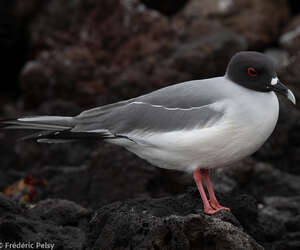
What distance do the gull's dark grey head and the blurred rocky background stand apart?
132 centimetres

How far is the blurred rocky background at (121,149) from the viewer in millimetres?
6145

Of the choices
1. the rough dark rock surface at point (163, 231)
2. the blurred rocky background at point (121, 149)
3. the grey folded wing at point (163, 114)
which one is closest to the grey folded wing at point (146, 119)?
the grey folded wing at point (163, 114)

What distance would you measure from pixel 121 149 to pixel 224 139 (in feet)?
10.9

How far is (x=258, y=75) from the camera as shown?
7074 mm

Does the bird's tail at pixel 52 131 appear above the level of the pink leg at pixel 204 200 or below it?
above

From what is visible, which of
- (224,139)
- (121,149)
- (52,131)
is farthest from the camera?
(121,149)

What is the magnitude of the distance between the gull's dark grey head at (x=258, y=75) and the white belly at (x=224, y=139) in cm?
12

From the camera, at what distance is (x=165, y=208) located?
6.68 meters

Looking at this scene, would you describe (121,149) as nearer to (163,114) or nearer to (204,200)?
(163,114)

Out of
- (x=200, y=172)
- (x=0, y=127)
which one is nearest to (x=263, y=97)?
(x=200, y=172)

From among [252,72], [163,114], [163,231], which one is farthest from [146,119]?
[163,231]

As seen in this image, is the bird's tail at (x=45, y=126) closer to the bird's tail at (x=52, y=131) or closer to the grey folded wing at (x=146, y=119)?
the bird's tail at (x=52, y=131)

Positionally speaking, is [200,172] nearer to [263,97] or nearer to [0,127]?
[263,97]

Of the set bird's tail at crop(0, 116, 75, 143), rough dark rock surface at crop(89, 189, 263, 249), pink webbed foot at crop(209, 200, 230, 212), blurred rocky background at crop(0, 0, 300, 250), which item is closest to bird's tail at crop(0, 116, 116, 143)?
bird's tail at crop(0, 116, 75, 143)
